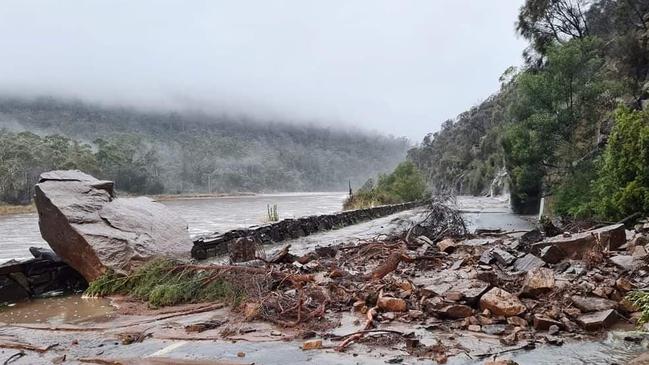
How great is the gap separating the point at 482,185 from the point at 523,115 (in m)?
55.8

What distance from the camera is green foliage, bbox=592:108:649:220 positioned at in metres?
12.1

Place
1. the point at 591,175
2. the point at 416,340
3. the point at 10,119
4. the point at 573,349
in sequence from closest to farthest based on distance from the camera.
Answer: the point at 573,349 < the point at 416,340 < the point at 591,175 < the point at 10,119

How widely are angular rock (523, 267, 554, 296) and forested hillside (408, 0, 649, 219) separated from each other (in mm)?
7004

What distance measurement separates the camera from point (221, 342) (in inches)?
227

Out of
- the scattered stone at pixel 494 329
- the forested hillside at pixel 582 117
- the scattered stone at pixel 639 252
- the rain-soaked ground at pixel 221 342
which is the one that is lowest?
the rain-soaked ground at pixel 221 342

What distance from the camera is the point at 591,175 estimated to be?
19641 millimetres

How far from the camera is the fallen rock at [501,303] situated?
578 cm

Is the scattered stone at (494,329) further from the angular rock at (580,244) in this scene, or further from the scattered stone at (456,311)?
the angular rock at (580,244)

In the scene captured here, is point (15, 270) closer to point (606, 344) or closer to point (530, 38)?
point (606, 344)

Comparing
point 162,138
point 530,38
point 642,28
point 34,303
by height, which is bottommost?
point 34,303

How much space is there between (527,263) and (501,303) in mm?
2679

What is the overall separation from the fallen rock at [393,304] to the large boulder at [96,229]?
17.1 ft

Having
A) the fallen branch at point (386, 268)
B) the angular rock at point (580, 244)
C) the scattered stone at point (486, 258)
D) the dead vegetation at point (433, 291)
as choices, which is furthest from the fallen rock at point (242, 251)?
the angular rock at point (580, 244)

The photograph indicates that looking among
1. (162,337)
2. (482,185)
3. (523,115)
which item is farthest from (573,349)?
(482,185)
